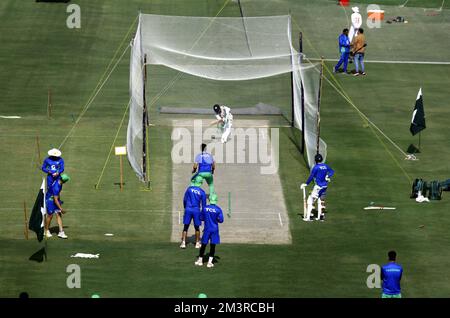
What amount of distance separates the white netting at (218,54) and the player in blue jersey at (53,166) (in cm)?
Result: 522

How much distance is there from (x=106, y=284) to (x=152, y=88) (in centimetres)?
1752

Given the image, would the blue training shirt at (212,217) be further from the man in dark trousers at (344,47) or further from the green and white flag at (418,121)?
the man in dark trousers at (344,47)

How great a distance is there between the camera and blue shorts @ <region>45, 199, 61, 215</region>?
3556cm

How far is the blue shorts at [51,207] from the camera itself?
3556 centimetres

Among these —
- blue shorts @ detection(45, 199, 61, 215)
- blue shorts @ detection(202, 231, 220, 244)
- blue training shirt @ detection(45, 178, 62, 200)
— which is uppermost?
blue training shirt @ detection(45, 178, 62, 200)

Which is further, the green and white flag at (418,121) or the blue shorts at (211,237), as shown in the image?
the green and white flag at (418,121)

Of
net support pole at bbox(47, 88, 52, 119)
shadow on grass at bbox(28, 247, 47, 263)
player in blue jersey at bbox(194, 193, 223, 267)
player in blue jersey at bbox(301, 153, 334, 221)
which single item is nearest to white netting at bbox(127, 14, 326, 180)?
player in blue jersey at bbox(301, 153, 334, 221)

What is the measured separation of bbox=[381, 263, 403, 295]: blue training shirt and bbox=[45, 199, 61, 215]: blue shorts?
9857mm

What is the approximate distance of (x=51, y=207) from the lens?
3556cm

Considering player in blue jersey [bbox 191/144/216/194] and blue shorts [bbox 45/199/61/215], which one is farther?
player in blue jersey [bbox 191/144/216/194]

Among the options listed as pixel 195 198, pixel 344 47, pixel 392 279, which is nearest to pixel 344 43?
pixel 344 47

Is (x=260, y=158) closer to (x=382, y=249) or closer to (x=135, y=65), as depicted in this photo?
(x=135, y=65)

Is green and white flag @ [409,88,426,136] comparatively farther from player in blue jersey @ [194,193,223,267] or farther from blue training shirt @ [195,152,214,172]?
player in blue jersey @ [194,193,223,267]

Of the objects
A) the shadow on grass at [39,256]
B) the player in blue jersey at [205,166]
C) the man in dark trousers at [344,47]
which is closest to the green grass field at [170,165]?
the shadow on grass at [39,256]
